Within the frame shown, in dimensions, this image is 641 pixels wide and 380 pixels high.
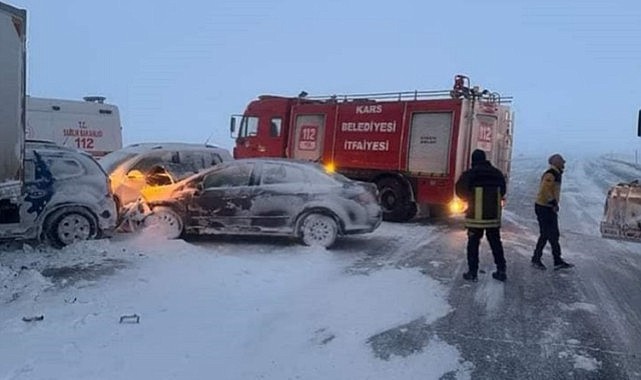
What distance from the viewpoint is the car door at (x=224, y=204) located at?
10.4 meters

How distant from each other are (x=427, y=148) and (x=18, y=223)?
8.62 meters

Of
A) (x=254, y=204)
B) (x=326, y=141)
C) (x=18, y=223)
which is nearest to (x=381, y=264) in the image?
(x=254, y=204)

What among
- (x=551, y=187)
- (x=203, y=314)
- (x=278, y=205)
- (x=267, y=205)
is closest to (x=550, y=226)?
(x=551, y=187)

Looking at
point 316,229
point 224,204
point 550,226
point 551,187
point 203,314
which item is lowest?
point 203,314

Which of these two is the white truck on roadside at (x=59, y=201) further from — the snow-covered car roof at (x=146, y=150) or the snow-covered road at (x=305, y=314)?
the snow-covered car roof at (x=146, y=150)

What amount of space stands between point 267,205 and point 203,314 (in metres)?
4.19

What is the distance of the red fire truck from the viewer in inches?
557

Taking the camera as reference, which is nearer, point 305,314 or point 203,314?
point 203,314

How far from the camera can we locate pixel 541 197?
9.19 metres

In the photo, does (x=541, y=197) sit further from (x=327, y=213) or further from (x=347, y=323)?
(x=347, y=323)

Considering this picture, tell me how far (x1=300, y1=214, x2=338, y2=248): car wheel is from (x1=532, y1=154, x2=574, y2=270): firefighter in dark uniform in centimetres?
307

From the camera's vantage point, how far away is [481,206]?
8.32 metres

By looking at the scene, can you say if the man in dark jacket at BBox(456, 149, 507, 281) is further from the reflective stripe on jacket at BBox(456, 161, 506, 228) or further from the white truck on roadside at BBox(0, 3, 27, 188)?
the white truck on roadside at BBox(0, 3, 27, 188)

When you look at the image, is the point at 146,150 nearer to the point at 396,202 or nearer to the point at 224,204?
the point at 224,204
